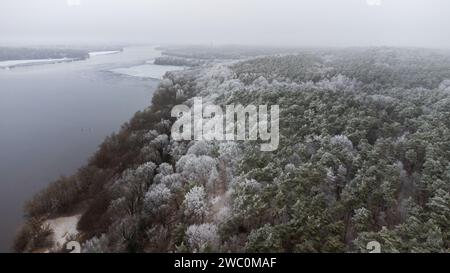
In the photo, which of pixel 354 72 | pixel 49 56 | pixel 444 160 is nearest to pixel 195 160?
pixel 444 160

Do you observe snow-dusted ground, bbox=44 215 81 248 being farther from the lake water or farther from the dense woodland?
the lake water

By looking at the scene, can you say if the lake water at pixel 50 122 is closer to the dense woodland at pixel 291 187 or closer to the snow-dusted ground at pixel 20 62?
the dense woodland at pixel 291 187

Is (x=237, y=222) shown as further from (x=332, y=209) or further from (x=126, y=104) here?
(x=126, y=104)

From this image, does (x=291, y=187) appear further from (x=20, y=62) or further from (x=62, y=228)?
(x=20, y=62)

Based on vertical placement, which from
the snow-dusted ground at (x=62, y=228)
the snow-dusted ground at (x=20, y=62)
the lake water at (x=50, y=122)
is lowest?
the snow-dusted ground at (x=62, y=228)

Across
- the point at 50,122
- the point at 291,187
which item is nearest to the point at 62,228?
the point at 291,187

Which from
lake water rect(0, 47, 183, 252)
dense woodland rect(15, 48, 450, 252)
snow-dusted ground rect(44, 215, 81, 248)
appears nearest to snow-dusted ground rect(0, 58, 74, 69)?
lake water rect(0, 47, 183, 252)

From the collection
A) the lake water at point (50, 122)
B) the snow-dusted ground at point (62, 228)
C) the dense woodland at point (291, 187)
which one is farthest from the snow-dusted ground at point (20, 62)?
the snow-dusted ground at point (62, 228)
